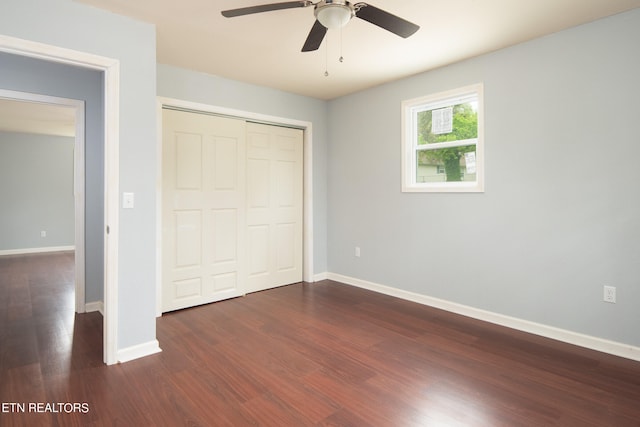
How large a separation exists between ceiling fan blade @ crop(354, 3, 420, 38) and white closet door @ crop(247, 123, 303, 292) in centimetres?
255

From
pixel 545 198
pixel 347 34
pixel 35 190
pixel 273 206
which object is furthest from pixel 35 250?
pixel 545 198

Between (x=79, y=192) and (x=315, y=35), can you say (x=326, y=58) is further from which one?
(x=79, y=192)

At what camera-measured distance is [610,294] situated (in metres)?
2.60

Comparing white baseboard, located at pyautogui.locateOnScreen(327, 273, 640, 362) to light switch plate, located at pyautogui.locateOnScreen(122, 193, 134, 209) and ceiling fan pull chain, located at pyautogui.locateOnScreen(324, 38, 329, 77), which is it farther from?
light switch plate, located at pyautogui.locateOnScreen(122, 193, 134, 209)

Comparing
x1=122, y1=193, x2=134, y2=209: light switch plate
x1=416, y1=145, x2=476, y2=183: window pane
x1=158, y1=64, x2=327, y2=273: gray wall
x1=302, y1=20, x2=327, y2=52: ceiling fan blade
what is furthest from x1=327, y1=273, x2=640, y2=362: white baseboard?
x1=122, y1=193, x2=134, y2=209: light switch plate

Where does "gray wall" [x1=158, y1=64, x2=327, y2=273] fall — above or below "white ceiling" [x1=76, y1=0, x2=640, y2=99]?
below

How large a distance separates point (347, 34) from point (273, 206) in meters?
2.31

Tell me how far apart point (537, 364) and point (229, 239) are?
3117 mm

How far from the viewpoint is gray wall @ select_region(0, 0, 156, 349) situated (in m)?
2.36

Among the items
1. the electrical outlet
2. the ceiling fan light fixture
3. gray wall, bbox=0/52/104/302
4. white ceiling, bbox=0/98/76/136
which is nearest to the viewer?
the ceiling fan light fixture

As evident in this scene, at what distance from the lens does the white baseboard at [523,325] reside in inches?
101

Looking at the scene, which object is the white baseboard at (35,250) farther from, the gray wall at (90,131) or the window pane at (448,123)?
the window pane at (448,123)

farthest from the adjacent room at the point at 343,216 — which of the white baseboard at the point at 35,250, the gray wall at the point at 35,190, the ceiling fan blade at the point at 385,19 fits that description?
the gray wall at the point at 35,190

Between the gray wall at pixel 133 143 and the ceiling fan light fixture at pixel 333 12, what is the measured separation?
151cm
